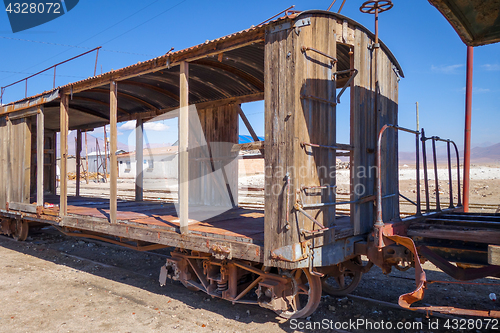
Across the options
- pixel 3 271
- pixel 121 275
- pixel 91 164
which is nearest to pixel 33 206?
pixel 3 271

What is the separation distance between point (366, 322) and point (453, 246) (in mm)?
1573

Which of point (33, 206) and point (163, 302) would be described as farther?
point (33, 206)

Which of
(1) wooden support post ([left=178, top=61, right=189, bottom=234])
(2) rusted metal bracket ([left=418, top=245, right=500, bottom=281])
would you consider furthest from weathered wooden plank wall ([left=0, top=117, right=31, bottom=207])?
(2) rusted metal bracket ([left=418, top=245, right=500, bottom=281])

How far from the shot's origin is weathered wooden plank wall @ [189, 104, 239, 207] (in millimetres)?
8398

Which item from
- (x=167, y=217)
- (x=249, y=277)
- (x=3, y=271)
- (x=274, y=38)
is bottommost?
(x=3, y=271)

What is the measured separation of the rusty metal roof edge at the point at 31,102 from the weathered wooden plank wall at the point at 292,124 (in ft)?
18.1

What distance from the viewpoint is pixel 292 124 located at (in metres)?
4.00

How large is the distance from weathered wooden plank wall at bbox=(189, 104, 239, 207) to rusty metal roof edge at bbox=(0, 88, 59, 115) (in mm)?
3133

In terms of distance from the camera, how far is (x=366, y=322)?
4.72 metres

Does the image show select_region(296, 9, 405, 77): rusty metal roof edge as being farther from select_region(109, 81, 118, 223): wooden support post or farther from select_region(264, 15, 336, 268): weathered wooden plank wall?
select_region(109, 81, 118, 223): wooden support post

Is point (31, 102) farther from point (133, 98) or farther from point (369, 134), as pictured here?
point (369, 134)

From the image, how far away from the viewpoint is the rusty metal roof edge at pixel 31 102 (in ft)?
25.1

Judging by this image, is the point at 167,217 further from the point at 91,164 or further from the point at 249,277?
the point at 91,164

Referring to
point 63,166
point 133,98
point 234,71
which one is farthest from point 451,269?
Answer: point 133,98
